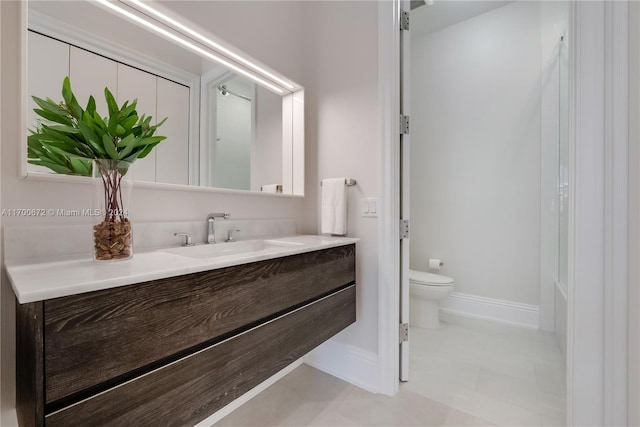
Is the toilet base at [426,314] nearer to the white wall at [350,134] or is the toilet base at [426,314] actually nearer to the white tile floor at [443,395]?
the white tile floor at [443,395]

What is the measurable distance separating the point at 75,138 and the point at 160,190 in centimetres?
34

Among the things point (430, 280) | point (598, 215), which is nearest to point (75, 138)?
point (598, 215)

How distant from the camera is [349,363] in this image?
1.65m

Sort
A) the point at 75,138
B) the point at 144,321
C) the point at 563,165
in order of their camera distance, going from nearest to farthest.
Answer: the point at 144,321
the point at 75,138
the point at 563,165

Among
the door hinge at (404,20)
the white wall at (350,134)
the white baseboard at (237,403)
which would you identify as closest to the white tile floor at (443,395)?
the white baseboard at (237,403)

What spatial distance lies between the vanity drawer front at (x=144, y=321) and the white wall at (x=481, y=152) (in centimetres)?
222

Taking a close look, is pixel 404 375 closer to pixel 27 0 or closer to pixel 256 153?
pixel 256 153

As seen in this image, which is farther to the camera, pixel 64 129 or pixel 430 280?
pixel 430 280

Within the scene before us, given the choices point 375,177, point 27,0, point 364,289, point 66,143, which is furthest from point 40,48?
point 364,289

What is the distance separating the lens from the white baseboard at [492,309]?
2.34m

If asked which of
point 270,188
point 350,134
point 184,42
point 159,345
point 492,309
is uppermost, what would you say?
point 184,42

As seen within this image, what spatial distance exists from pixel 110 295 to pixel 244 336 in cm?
44

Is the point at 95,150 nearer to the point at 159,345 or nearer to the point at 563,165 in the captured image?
the point at 159,345

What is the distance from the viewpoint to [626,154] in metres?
1.03
